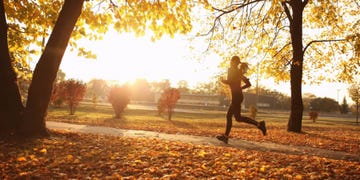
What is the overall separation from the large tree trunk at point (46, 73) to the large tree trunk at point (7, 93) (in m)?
0.29

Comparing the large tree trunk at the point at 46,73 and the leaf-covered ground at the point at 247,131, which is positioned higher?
the large tree trunk at the point at 46,73

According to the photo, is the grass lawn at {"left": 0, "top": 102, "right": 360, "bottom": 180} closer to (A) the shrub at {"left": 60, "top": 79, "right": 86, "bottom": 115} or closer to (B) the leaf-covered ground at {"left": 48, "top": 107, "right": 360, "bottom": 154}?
(B) the leaf-covered ground at {"left": 48, "top": 107, "right": 360, "bottom": 154}

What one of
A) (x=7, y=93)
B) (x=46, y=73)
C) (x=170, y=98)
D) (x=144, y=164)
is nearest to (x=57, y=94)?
(x=170, y=98)

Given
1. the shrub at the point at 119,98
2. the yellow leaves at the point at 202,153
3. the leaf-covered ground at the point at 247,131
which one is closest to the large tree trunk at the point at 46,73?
the yellow leaves at the point at 202,153

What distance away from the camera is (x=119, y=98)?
70.5ft

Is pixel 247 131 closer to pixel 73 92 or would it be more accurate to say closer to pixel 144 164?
pixel 144 164

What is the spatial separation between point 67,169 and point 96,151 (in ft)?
4.42

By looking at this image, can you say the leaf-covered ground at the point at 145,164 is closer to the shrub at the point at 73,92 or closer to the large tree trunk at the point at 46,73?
the large tree trunk at the point at 46,73

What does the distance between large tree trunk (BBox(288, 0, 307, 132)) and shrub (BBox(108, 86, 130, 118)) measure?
12009 mm

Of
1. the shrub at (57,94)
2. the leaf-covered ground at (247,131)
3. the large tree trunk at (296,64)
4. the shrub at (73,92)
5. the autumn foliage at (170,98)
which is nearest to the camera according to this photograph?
the leaf-covered ground at (247,131)

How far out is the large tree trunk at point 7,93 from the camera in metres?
7.08

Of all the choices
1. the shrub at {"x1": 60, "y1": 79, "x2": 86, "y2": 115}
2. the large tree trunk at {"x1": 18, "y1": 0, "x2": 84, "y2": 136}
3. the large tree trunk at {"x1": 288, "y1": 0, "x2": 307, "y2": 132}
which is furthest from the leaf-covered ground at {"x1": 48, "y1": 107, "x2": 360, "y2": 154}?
the large tree trunk at {"x1": 18, "y1": 0, "x2": 84, "y2": 136}

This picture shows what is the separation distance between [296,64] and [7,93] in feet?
41.0

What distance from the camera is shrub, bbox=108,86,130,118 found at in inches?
842
